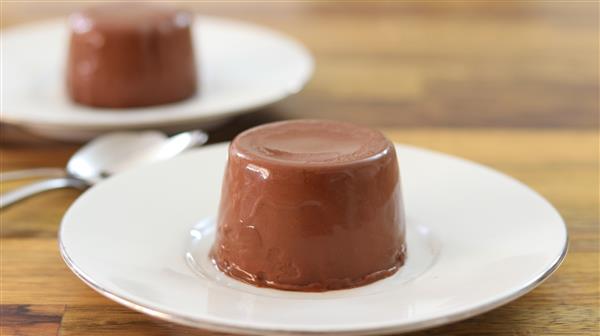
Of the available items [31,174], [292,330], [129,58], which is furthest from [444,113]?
[292,330]

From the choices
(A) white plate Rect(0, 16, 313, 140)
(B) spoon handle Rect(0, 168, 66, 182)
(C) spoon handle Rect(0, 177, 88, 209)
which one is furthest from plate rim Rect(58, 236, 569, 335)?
(A) white plate Rect(0, 16, 313, 140)

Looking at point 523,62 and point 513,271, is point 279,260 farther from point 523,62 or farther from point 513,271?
point 523,62

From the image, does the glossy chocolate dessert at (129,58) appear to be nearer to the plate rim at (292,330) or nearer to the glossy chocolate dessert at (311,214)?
the glossy chocolate dessert at (311,214)

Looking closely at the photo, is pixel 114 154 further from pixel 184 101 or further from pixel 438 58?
pixel 438 58

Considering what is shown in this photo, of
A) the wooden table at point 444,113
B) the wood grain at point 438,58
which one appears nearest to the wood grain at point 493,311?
the wooden table at point 444,113

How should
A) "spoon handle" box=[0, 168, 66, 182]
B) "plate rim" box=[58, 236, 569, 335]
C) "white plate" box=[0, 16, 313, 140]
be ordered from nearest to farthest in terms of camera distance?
"plate rim" box=[58, 236, 569, 335], "spoon handle" box=[0, 168, 66, 182], "white plate" box=[0, 16, 313, 140]

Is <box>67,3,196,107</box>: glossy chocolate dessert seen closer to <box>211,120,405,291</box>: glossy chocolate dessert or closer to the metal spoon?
the metal spoon
